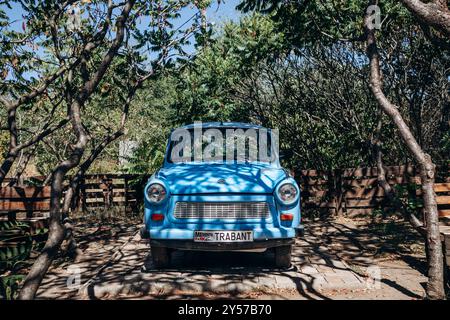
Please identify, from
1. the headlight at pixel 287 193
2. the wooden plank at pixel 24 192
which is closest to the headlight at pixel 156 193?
the headlight at pixel 287 193

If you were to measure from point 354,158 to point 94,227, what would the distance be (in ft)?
24.4

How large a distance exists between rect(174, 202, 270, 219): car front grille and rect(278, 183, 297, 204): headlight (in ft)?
0.89

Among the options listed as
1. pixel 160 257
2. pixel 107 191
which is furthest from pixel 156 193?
pixel 107 191

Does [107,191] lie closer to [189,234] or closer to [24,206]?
[24,206]

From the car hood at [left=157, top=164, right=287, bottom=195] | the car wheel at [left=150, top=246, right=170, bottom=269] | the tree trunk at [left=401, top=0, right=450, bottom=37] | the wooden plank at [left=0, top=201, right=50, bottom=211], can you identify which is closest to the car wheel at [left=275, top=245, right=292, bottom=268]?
the car hood at [left=157, top=164, right=287, bottom=195]

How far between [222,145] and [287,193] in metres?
1.77

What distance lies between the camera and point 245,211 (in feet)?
15.7

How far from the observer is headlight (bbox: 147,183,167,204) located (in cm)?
480

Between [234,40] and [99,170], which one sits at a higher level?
[234,40]

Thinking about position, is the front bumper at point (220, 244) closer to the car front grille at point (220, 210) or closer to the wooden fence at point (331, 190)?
the car front grille at point (220, 210)

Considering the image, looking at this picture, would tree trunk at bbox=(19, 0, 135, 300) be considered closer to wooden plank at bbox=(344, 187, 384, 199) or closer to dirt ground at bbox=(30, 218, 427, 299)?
dirt ground at bbox=(30, 218, 427, 299)

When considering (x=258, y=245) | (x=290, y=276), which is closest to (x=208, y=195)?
(x=258, y=245)

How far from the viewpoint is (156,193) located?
484cm

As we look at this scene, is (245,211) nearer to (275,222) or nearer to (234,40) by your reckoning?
(275,222)
